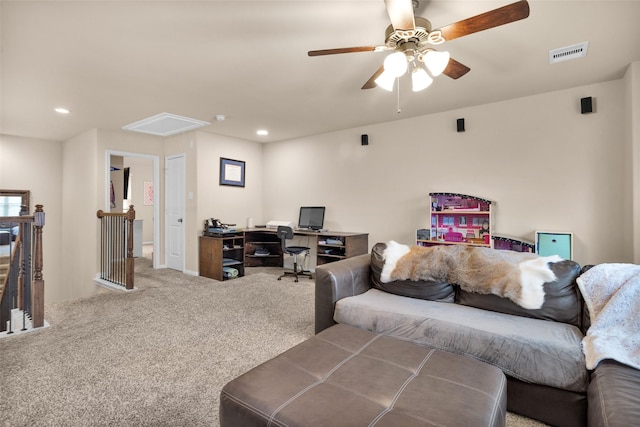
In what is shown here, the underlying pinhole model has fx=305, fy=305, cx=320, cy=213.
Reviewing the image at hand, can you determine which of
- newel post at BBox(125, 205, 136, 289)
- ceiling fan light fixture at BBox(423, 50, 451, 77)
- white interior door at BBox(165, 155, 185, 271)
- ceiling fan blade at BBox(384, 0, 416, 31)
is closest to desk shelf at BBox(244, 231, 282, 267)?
white interior door at BBox(165, 155, 185, 271)

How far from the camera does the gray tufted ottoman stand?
3.55 ft

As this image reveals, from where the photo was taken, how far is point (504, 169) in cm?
362

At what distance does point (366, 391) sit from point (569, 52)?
9.91 ft

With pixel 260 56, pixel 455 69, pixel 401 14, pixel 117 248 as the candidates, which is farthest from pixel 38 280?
pixel 455 69

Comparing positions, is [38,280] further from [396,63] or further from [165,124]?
[396,63]

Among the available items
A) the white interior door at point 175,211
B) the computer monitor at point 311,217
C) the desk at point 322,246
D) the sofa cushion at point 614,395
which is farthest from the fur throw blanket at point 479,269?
the white interior door at point 175,211

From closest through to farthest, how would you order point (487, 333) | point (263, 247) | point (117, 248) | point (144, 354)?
1. point (487, 333)
2. point (144, 354)
3. point (117, 248)
4. point (263, 247)

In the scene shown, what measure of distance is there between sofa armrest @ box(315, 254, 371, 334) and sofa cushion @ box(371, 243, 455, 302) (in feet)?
0.50

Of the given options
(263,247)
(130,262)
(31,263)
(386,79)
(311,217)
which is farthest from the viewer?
(263,247)

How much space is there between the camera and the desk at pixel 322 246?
4.42 m

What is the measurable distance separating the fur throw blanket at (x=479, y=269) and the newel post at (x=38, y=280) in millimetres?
3097

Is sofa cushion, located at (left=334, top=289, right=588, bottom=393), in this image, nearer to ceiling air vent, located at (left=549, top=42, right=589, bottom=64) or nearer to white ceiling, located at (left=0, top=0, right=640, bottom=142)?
white ceiling, located at (left=0, top=0, right=640, bottom=142)

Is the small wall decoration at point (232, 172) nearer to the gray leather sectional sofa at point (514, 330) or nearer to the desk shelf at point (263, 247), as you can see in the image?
the desk shelf at point (263, 247)

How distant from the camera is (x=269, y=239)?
5867 mm
